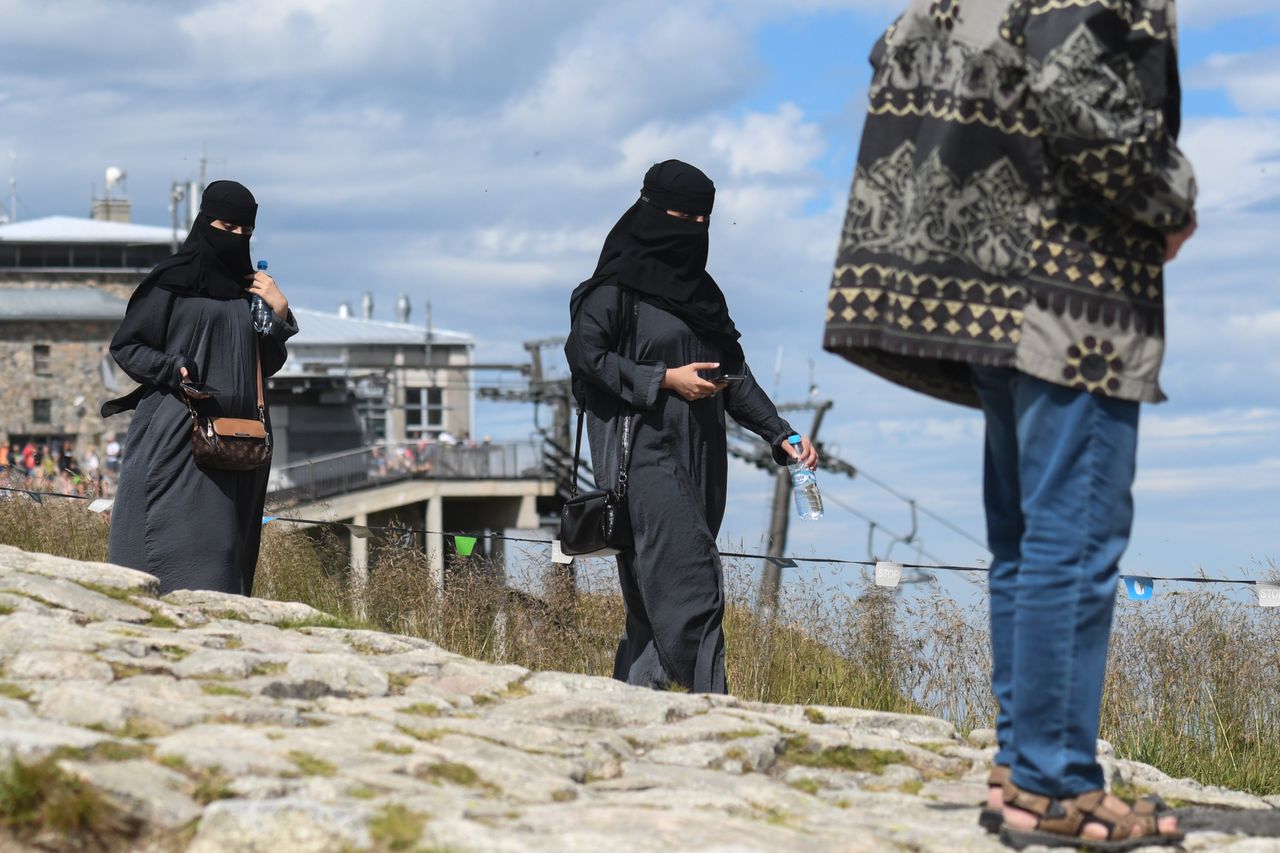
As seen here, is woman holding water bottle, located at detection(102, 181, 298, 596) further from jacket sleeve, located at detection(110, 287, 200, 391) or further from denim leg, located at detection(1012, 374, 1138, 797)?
denim leg, located at detection(1012, 374, 1138, 797)

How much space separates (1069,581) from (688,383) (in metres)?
2.57

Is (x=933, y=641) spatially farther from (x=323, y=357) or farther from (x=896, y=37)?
(x=323, y=357)

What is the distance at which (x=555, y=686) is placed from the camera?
→ 198 inches

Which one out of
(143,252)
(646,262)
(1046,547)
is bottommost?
(1046,547)

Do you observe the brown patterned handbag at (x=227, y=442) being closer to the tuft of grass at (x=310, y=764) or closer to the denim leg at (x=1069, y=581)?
the tuft of grass at (x=310, y=764)

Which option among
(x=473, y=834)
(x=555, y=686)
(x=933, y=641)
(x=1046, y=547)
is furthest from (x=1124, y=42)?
(x=933, y=641)

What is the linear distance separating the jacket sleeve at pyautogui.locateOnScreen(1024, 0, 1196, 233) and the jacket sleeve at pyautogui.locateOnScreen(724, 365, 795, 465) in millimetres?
2933

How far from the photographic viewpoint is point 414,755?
12.3ft

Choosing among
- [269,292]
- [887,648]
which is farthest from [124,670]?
[887,648]

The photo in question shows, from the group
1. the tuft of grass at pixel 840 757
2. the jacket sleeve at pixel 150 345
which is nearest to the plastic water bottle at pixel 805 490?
the tuft of grass at pixel 840 757

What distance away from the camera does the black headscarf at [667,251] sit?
20.0 ft

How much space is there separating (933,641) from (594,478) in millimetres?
2093

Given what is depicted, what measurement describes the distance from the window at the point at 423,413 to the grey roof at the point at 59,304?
11.7 m

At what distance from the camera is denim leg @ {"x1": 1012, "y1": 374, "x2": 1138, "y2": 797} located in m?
3.46
